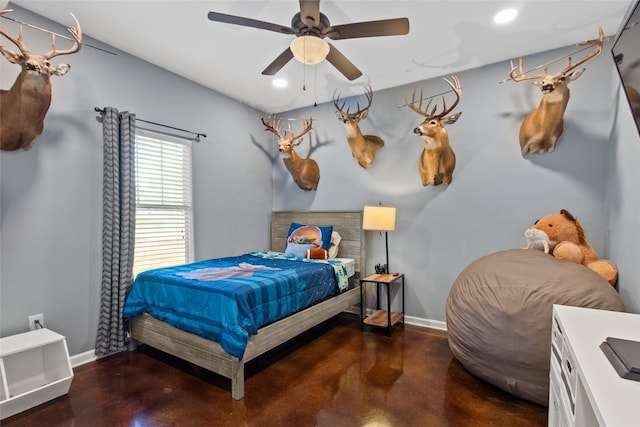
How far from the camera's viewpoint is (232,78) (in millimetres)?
3631

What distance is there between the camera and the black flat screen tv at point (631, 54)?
1.27m

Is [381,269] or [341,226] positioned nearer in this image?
[381,269]

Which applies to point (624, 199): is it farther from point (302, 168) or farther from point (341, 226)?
point (302, 168)

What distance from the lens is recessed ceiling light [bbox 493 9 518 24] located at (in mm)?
2422

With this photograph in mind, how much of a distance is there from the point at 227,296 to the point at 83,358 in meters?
1.59

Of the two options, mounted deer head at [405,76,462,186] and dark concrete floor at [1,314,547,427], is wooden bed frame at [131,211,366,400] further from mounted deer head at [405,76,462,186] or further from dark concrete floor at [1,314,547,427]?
mounted deer head at [405,76,462,186]

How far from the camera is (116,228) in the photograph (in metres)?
2.83

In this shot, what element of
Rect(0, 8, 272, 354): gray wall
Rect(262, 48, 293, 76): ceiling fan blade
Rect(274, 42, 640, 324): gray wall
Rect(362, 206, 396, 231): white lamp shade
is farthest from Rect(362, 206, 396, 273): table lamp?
Rect(0, 8, 272, 354): gray wall

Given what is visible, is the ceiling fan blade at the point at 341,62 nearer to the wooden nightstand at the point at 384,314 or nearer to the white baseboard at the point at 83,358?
the wooden nightstand at the point at 384,314

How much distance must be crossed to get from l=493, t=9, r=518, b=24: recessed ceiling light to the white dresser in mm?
2246

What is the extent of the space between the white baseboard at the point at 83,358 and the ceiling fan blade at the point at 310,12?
3238mm

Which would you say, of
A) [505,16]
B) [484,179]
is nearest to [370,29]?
[505,16]

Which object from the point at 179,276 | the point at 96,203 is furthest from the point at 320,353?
the point at 96,203

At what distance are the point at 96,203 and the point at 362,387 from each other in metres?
2.77
